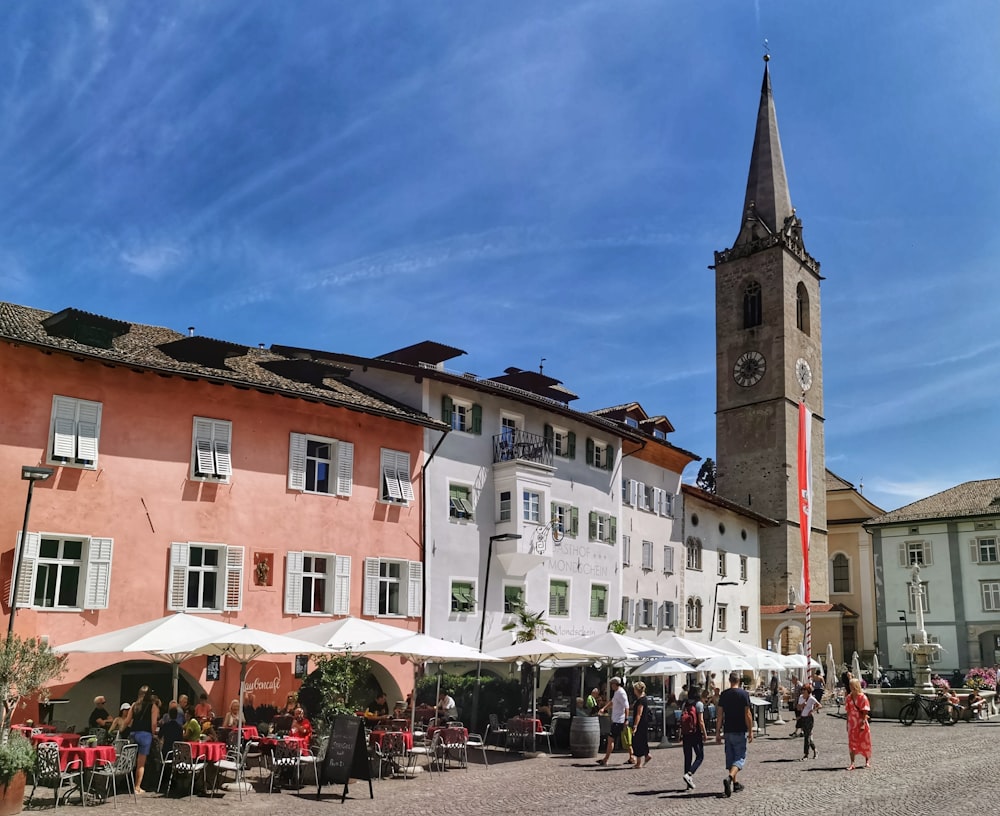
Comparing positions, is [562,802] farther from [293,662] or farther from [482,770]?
[293,662]

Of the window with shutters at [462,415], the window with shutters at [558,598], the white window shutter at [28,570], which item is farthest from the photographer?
the window with shutters at [558,598]

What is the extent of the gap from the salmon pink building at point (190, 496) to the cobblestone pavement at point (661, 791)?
6.24 m

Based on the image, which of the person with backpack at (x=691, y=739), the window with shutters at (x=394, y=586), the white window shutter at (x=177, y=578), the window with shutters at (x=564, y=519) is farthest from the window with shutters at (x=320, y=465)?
the person with backpack at (x=691, y=739)

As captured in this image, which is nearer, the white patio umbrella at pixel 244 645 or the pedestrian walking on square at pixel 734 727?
the pedestrian walking on square at pixel 734 727

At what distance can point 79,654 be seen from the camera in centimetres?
2220

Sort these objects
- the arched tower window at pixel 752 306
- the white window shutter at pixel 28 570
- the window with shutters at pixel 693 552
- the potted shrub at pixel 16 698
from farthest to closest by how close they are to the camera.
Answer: the arched tower window at pixel 752 306
the window with shutters at pixel 693 552
the white window shutter at pixel 28 570
the potted shrub at pixel 16 698

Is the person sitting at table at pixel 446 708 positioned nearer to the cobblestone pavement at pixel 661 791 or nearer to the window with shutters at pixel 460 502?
the cobblestone pavement at pixel 661 791

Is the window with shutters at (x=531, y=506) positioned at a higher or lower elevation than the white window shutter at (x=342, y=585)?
higher

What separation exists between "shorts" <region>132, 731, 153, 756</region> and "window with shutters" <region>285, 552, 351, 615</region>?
27.2 feet

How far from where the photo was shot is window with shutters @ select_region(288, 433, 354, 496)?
2689cm

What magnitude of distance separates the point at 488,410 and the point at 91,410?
44.1ft

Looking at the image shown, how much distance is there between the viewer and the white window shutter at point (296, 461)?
87.8ft

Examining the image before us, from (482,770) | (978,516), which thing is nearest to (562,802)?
(482,770)

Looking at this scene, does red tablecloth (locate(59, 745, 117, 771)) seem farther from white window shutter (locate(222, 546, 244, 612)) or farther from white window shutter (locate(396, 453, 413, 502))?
white window shutter (locate(396, 453, 413, 502))
